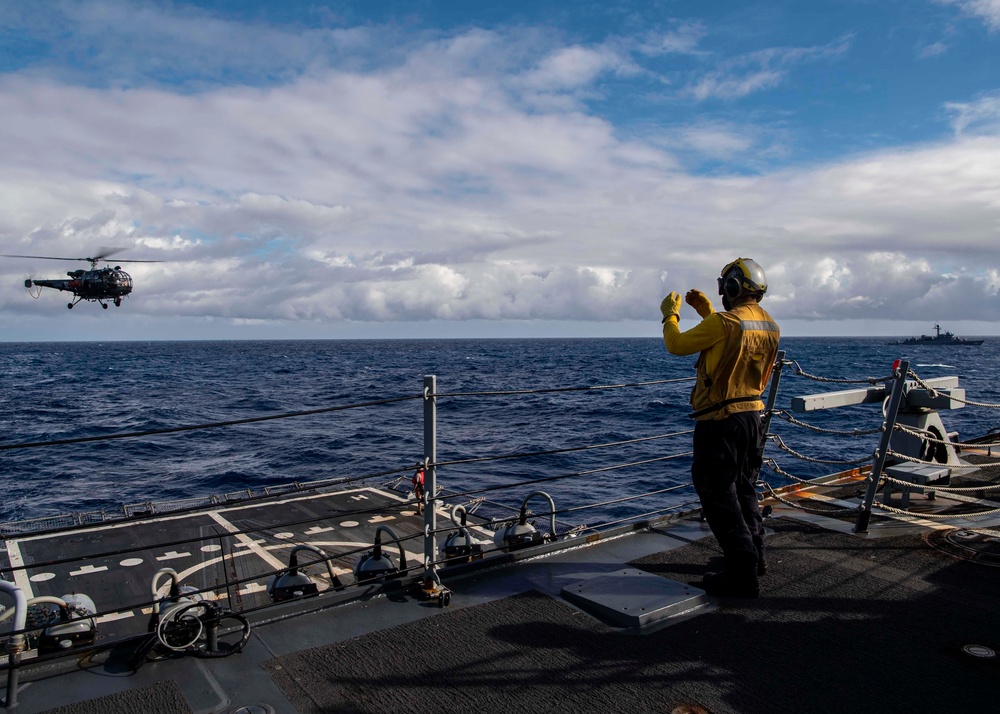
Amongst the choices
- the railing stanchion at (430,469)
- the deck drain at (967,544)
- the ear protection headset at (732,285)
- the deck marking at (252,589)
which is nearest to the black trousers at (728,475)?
A: the ear protection headset at (732,285)

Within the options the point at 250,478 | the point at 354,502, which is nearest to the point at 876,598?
the point at 354,502

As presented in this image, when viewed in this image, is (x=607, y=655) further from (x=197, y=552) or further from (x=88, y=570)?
(x=88, y=570)

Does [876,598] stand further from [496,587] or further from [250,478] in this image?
[250,478]

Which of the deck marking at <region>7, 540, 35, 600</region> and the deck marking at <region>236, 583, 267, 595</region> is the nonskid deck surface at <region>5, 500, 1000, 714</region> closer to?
the deck marking at <region>236, 583, 267, 595</region>

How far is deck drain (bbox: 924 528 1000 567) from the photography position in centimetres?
500

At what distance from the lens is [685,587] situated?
14.3 ft

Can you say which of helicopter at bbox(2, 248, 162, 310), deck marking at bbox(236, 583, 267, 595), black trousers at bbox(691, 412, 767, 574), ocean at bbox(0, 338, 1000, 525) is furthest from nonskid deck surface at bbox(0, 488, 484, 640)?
helicopter at bbox(2, 248, 162, 310)

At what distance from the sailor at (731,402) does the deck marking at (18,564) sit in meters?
11.9

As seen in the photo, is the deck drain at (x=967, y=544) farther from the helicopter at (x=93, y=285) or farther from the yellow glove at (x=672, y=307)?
the helicopter at (x=93, y=285)

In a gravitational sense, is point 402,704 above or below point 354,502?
above

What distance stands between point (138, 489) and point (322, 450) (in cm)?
807

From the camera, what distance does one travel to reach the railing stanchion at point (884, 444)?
5.45 m

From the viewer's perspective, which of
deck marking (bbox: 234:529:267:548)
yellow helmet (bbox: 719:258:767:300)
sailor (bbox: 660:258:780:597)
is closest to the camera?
sailor (bbox: 660:258:780:597)

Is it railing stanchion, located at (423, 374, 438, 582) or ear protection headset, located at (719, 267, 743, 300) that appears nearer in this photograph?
railing stanchion, located at (423, 374, 438, 582)
